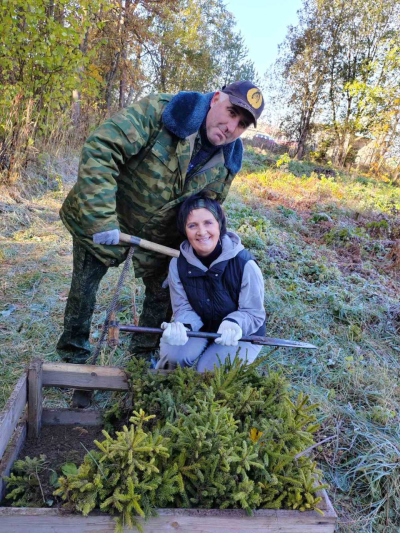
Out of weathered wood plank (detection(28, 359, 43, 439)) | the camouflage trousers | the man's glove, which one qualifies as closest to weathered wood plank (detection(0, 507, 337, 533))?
weathered wood plank (detection(28, 359, 43, 439))

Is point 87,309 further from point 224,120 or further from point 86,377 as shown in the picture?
point 224,120

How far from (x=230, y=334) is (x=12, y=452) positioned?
1.17 metres

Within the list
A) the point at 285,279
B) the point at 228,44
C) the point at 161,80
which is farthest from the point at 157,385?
the point at 228,44

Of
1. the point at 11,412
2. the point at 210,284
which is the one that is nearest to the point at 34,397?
the point at 11,412

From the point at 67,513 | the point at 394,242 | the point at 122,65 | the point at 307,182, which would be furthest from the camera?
the point at 122,65

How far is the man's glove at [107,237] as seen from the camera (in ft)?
7.08

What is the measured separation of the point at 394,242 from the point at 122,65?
1123 cm

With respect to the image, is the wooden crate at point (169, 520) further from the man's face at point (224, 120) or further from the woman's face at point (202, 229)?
the man's face at point (224, 120)

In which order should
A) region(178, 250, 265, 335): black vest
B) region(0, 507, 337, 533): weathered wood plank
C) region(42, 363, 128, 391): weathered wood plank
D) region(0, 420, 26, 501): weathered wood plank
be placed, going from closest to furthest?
region(0, 507, 337, 533): weathered wood plank < region(0, 420, 26, 501): weathered wood plank < region(42, 363, 128, 391): weathered wood plank < region(178, 250, 265, 335): black vest

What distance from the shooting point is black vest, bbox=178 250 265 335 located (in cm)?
236

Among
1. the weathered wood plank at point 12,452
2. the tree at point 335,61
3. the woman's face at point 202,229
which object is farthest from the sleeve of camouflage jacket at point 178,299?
the tree at point 335,61

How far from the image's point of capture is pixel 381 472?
2359 mm

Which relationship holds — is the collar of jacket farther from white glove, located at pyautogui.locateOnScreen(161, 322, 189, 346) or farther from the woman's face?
white glove, located at pyautogui.locateOnScreen(161, 322, 189, 346)

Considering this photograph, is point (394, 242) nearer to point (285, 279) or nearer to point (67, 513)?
point (285, 279)
